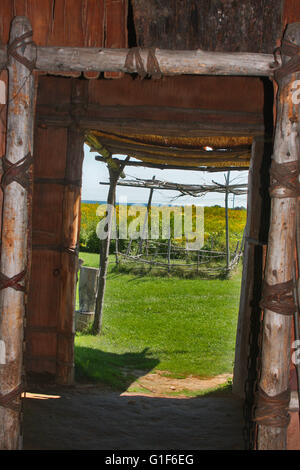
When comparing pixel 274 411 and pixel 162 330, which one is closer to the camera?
pixel 274 411

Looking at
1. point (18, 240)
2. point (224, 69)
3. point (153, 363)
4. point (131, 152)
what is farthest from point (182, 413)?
point (131, 152)

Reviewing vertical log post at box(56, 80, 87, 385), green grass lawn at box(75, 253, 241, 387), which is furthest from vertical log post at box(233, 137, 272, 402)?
vertical log post at box(56, 80, 87, 385)

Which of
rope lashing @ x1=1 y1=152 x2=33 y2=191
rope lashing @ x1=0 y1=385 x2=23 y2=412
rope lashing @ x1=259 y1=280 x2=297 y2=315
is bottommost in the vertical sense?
rope lashing @ x1=0 y1=385 x2=23 y2=412

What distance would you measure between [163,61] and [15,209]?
4.78 feet

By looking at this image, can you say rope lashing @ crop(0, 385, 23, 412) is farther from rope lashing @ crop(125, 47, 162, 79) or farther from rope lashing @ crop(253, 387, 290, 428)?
rope lashing @ crop(125, 47, 162, 79)

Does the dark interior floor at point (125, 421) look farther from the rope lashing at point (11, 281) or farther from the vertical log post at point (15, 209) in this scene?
the rope lashing at point (11, 281)

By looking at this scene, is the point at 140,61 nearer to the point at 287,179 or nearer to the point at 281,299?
the point at 287,179

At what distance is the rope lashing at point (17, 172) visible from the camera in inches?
116

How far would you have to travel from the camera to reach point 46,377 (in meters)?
5.57

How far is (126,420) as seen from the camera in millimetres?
4609

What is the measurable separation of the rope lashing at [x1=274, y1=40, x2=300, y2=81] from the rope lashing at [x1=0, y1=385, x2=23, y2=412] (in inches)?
110

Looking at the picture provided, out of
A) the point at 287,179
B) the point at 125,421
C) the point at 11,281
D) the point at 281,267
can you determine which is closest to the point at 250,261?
the point at 125,421

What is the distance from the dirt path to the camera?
3.87 metres
